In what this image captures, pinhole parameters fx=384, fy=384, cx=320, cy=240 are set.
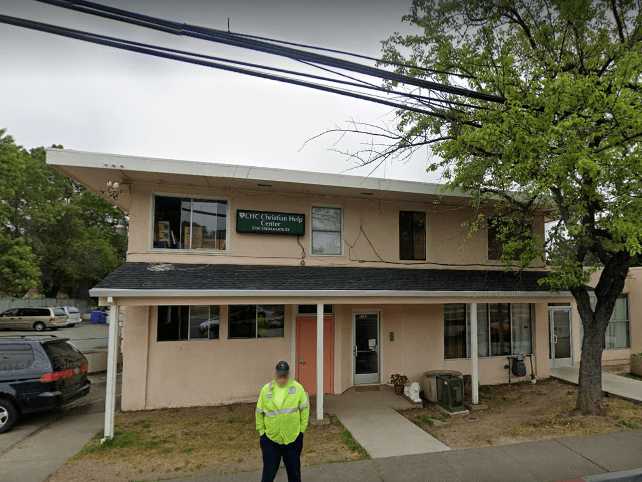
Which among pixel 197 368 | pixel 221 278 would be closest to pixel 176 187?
pixel 221 278

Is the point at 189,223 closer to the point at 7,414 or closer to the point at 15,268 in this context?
the point at 7,414

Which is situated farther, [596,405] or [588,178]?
[596,405]

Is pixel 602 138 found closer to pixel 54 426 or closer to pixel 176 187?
pixel 176 187

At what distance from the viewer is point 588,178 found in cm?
706

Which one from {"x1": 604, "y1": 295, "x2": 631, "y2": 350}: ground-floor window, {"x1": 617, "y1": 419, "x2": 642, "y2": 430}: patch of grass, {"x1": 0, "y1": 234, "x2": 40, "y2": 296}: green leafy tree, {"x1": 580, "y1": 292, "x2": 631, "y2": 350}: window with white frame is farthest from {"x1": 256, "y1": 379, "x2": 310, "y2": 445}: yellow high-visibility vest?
{"x1": 0, "y1": 234, "x2": 40, "y2": 296}: green leafy tree

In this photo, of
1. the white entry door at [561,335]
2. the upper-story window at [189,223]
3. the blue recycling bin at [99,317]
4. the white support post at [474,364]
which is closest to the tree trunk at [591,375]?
the white support post at [474,364]

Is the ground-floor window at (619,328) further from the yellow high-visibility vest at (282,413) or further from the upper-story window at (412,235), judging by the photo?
the yellow high-visibility vest at (282,413)

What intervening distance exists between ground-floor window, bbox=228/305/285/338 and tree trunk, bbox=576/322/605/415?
6945 mm

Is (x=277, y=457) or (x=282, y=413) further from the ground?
(x=282, y=413)

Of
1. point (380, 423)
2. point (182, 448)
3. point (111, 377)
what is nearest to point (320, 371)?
point (380, 423)

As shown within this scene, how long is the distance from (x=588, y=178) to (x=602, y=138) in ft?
3.36

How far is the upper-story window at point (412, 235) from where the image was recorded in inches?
437

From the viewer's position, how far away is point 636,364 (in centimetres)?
1291

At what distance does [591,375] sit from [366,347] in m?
5.19
